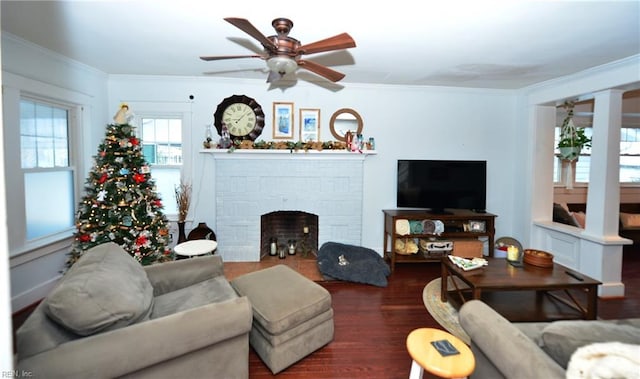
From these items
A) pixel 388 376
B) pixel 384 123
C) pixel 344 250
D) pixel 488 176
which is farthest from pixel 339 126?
pixel 388 376

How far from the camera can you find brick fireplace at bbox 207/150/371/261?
427 cm

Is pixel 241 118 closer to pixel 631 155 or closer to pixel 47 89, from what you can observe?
pixel 47 89

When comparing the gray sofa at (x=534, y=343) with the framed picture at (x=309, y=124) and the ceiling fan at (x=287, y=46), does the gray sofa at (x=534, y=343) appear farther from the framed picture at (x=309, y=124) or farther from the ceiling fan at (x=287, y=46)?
the framed picture at (x=309, y=124)

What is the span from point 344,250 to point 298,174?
1.20 metres

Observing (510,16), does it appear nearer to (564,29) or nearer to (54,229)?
(564,29)

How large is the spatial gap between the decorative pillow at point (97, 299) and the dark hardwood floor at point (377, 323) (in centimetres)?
95

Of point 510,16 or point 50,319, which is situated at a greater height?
point 510,16

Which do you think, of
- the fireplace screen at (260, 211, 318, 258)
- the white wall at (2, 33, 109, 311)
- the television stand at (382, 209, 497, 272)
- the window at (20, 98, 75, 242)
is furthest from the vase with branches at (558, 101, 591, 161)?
the window at (20, 98, 75, 242)

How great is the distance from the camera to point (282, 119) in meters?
4.34

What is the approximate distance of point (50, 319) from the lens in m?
1.55

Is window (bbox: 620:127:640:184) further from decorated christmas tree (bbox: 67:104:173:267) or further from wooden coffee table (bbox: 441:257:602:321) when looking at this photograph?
decorated christmas tree (bbox: 67:104:173:267)

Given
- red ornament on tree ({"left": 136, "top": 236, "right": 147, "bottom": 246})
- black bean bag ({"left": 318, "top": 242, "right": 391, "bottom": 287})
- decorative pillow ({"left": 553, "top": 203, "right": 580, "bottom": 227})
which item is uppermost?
decorative pillow ({"left": 553, "top": 203, "right": 580, "bottom": 227})

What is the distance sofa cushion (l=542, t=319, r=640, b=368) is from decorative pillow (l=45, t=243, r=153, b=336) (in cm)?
205

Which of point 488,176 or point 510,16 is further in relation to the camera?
point 488,176
